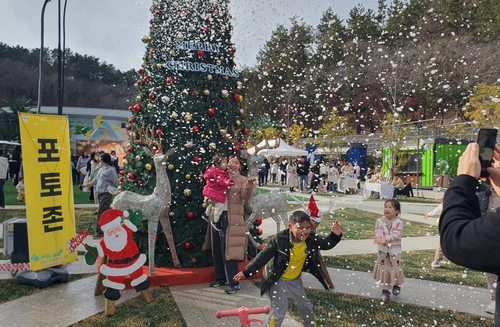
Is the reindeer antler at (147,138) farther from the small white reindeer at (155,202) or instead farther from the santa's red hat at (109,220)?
the santa's red hat at (109,220)

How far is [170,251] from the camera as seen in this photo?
6500 millimetres

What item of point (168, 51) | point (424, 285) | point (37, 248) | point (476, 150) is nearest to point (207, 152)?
point (168, 51)

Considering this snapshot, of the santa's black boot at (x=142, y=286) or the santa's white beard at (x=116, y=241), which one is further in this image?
the santa's black boot at (x=142, y=286)

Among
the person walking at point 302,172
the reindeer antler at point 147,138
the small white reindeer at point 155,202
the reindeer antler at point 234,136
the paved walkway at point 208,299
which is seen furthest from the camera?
the person walking at point 302,172

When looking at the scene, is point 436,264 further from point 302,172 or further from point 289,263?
point 302,172

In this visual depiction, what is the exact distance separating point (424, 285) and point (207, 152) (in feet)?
12.7

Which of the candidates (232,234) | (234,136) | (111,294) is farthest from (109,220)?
(234,136)

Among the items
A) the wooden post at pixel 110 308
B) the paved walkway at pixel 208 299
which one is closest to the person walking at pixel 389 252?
the paved walkway at pixel 208 299

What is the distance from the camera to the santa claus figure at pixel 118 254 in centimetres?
504

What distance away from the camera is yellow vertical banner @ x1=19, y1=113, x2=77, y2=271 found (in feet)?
19.6

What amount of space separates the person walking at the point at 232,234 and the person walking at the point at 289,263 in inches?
66.0

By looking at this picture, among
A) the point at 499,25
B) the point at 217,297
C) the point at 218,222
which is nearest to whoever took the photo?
the point at 217,297

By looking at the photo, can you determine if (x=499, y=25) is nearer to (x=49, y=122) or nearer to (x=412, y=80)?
(x=412, y=80)

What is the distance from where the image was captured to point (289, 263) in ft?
13.2
